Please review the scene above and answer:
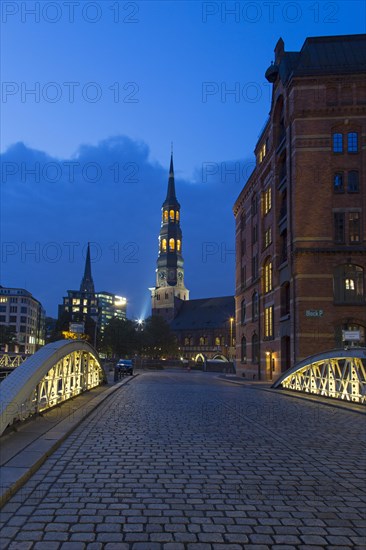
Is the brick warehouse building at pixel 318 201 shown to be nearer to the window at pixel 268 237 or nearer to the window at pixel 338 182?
the window at pixel 338 182

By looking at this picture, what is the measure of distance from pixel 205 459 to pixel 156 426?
394 centimetres

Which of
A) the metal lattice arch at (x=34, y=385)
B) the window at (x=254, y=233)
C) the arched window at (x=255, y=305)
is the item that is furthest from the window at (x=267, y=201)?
the metal lattice arch at (x=34, y=385)

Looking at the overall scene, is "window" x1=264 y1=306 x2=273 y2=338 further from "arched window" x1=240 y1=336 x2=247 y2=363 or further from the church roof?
the church roof

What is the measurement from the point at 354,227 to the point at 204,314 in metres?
106

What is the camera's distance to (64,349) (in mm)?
14148

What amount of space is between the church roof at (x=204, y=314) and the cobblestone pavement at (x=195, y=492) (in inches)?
4810

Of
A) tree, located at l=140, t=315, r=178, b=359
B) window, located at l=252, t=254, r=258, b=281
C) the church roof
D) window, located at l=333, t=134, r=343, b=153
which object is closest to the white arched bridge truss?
window, located at l=333, t=134, r=343, b=153

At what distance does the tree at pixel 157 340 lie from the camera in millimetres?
95812

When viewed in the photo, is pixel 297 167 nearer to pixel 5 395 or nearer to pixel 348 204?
pixel 348 204

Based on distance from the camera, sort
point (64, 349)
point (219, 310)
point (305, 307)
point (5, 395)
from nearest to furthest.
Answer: point (5, 395) < point (64, 349) < point (305, 307) < point (219, 310)

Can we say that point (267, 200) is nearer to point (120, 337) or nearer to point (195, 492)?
point (195, 492)

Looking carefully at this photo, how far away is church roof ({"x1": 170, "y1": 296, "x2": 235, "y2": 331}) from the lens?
13550 centimetres

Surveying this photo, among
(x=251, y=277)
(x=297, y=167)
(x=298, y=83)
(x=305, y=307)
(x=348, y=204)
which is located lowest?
(x=305, y=307)

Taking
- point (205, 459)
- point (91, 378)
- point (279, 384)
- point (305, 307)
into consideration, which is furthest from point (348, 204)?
point (205, 459)
